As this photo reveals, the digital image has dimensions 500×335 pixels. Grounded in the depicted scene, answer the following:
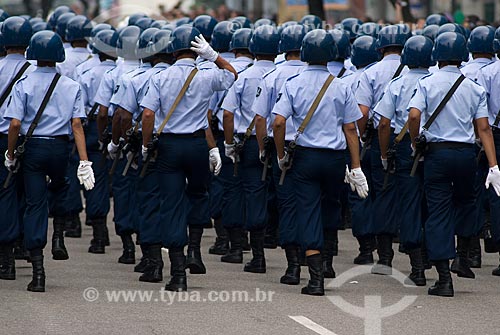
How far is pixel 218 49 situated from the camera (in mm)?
15172

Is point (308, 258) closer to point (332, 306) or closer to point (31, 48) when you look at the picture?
point (332, 306)

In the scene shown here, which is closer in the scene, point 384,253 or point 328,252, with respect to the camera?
point 328,252

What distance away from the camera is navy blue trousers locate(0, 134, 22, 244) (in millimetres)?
12531

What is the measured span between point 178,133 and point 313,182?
3.93 ft

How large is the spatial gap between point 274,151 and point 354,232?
1576mm

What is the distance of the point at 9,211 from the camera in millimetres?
12555

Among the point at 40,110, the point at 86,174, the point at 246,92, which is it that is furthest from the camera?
the point at 246,92

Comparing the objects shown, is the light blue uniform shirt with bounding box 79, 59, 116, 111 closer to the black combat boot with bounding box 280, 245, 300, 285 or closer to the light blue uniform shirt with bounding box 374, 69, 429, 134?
the light blue uniform shirt with bounding box 374, 69, 429, 134

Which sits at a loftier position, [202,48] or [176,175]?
[202,48]

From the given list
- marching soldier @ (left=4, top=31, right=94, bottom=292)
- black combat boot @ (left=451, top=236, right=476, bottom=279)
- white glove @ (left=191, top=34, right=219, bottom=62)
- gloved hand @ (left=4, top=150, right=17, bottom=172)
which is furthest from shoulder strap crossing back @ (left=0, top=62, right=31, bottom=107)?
black combat boot @ (left=451, top=236, right=476, bottom=279)

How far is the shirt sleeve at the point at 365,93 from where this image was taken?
14.1 meters

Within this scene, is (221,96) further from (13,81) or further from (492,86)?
(492,86)

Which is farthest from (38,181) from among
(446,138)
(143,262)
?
(446,138)

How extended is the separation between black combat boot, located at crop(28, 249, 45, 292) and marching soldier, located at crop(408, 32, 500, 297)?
A: 10.4 feet
